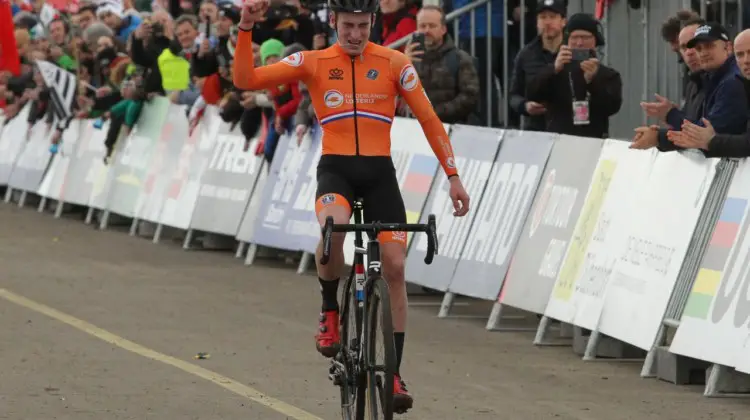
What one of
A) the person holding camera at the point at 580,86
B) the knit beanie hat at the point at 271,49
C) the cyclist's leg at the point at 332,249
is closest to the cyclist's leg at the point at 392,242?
the cyclist's leg at the point at 332,249

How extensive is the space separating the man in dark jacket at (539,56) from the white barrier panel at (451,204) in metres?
0.53

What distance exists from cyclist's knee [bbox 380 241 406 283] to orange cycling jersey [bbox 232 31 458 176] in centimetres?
48

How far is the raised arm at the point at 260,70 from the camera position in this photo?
9.41 meters

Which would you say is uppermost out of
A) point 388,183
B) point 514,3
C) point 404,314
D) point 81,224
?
point 514,3

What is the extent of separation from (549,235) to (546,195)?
356 mm

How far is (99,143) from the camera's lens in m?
24.3

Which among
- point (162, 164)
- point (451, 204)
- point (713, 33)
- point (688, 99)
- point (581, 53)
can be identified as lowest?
point (162, 164)

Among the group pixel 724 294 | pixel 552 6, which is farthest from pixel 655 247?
pixel 552 6

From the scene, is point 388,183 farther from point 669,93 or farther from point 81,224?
point 81,224

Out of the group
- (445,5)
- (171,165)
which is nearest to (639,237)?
(445,5)

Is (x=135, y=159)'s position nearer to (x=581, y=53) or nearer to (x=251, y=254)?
(x=251, y=254)

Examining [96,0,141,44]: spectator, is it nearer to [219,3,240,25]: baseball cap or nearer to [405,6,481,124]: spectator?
[219,3,240,25]: baseball cap

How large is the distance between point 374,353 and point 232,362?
11.5ft

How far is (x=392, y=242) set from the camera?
9.30 metres
